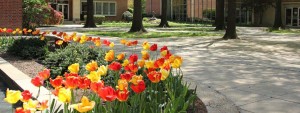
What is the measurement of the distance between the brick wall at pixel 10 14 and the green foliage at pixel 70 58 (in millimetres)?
10579

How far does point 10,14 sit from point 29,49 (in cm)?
874

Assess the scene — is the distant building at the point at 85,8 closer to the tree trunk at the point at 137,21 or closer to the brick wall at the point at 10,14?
the tree trunk at the point at 137,21

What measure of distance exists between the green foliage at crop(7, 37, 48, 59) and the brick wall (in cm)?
764

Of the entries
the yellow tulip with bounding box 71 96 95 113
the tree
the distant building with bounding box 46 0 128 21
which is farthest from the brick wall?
the tree

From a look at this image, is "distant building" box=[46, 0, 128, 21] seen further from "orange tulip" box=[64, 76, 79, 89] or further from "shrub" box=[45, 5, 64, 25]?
"orange tulip" box=[64, 76, 79, 89]

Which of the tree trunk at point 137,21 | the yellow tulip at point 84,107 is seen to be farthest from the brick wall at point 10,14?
the yellow tulip at point 84,107

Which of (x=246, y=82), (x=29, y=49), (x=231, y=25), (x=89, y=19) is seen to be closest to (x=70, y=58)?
(x=29, y=49)

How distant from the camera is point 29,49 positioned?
10.1m

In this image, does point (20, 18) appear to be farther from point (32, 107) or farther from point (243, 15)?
point (243, 15)

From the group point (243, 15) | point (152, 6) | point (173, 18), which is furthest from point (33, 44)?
point (152, 6)

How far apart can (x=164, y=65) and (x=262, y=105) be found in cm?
178

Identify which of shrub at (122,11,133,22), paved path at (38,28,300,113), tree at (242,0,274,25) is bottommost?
paved path at (38,28,300,113)

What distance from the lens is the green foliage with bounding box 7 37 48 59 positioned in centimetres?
998

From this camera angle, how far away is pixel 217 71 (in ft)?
27.4
